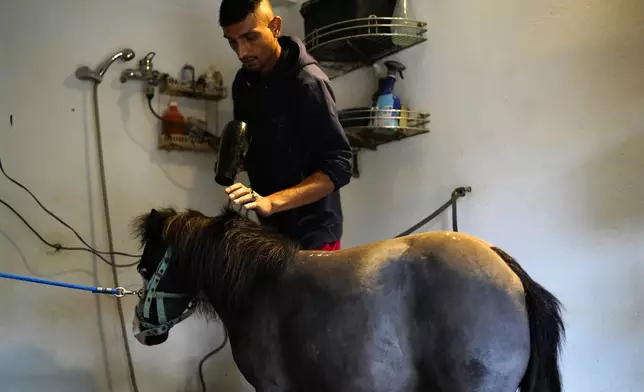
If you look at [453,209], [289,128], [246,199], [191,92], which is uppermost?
[191,92]

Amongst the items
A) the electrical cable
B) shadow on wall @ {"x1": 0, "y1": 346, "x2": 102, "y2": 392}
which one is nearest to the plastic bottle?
the electrical cable

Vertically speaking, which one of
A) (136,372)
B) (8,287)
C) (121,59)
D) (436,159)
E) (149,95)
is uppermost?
(121,59)

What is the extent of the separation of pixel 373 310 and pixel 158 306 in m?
0.40

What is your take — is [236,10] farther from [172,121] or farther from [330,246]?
[172,121]

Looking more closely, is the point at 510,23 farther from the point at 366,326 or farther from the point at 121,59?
the point at 121,59

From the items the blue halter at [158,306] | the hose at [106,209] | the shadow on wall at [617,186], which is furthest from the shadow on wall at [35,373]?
the shadow on wall at [617,186]

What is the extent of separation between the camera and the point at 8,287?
4.79 ft

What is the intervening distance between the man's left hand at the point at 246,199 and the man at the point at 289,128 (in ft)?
0.15

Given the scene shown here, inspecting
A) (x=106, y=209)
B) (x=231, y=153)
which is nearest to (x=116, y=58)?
(x=106, y=209)

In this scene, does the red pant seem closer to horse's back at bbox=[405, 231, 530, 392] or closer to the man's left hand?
the man's left hand

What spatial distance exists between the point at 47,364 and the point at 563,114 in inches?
58.1

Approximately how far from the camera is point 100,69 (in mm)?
1595

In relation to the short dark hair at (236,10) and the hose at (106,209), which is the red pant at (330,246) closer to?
the short dark hair at (236,10)

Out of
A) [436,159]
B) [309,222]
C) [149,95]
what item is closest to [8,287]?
[149,95]
